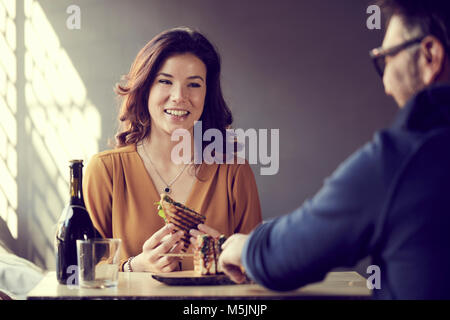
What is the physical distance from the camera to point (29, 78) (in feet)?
13.3

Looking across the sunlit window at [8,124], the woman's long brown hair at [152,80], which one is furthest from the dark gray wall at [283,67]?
the woman's long brown hair at [152,80]

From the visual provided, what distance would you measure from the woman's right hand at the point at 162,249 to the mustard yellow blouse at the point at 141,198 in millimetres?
307

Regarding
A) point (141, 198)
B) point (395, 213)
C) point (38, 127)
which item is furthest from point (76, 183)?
point (38, 127)

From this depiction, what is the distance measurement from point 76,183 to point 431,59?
0.91 meters

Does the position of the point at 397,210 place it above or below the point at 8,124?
below

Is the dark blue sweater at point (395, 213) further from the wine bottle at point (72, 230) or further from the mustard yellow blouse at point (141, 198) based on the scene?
the mustard yellow blouse at point (141, 198)

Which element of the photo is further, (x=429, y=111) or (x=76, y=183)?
(x=76, y=183)

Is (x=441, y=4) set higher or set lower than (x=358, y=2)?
lower

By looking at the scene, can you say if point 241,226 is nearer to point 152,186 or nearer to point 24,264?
point 152,186

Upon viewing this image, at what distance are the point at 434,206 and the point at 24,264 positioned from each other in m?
3.00

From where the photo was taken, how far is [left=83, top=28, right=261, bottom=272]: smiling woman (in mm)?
1942

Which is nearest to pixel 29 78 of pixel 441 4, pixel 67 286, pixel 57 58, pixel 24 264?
pixel 57 58

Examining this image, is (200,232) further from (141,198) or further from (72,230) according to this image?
(141,198)

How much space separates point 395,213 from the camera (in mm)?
835
